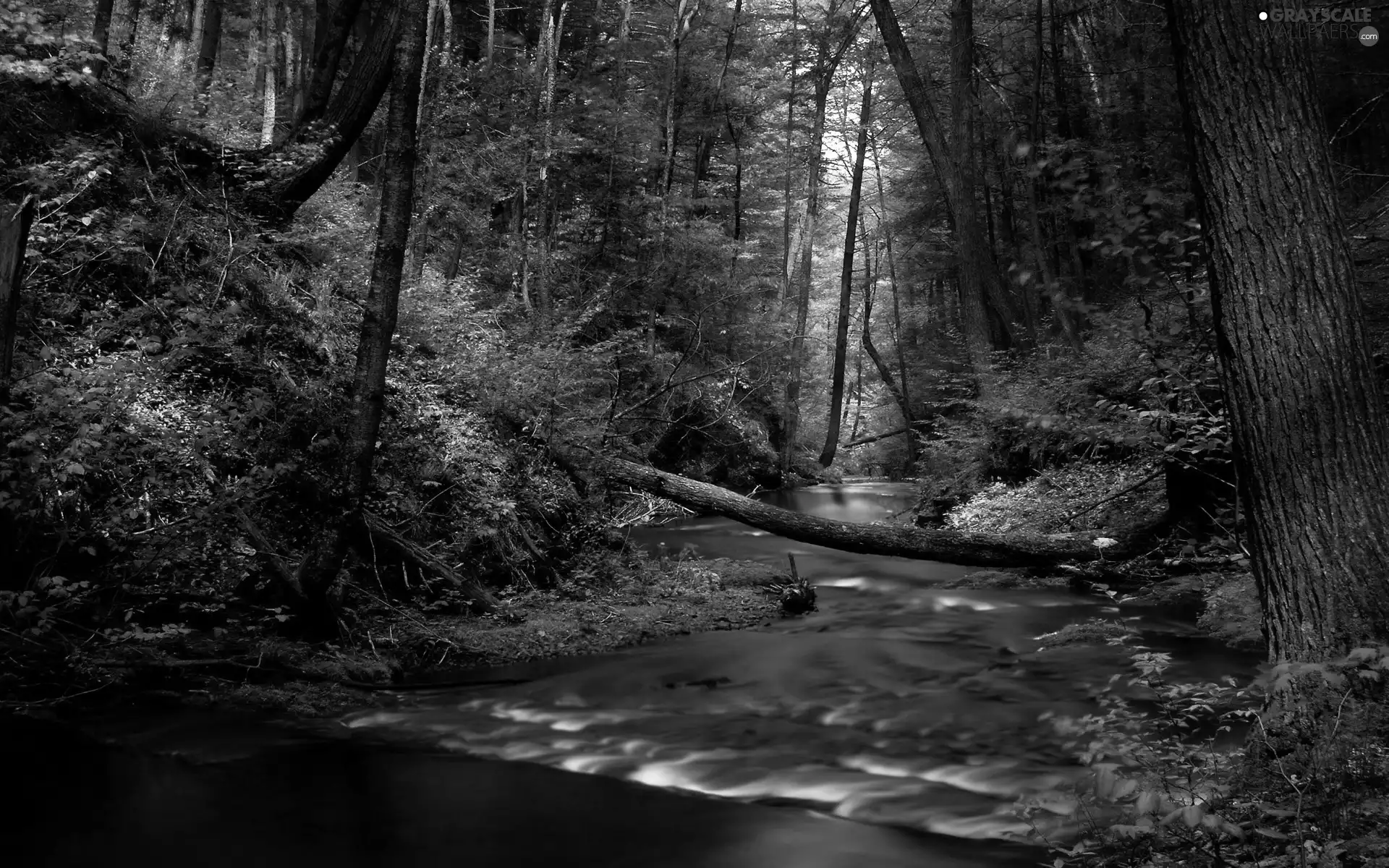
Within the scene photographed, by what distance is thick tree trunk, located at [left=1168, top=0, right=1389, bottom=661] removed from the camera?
3.87 m

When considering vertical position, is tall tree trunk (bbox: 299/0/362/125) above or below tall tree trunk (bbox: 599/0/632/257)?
below

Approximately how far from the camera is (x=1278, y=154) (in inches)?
161

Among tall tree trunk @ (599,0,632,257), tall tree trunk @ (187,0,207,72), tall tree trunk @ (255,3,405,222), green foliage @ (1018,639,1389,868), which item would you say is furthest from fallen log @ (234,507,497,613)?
tall tree trunk @ (599,0,632,257)

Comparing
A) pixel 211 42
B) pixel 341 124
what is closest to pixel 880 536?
pixel 341 124

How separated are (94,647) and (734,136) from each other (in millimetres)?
22843

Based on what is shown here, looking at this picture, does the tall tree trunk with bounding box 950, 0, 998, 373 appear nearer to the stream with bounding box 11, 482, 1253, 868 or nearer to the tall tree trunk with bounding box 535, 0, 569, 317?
the tall tree trunk with bounding box 535, 0, 569, 317

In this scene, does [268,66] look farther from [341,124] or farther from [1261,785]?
[1261,785]

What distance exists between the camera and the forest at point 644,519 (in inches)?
158

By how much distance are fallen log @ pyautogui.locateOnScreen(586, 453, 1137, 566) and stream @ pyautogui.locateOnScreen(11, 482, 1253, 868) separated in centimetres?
144

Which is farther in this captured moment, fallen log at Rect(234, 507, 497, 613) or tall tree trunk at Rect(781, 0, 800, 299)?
tall tree trunk at Rect(781, 0, 800, 299)

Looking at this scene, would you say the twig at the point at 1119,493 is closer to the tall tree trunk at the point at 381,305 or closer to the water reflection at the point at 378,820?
the water reflection at the point at 378,820

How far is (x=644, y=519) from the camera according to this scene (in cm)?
1117

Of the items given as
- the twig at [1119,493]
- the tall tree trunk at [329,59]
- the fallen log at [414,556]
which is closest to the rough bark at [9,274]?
the fallen log at [414,556]

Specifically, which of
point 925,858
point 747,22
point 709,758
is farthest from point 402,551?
point 747,22
